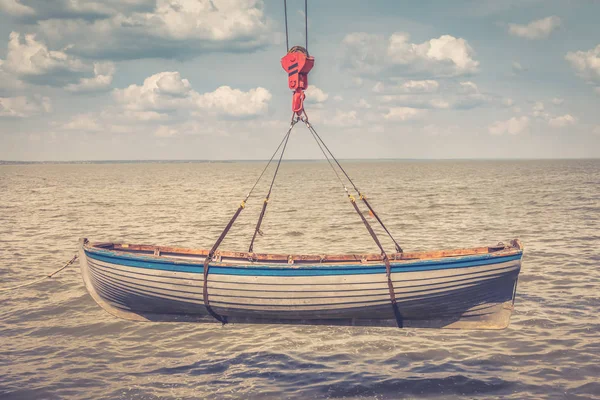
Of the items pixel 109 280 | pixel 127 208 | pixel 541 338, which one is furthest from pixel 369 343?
pixel 127 208

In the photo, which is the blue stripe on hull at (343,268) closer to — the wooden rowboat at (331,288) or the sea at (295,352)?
the wooden rowboat at (331,288)

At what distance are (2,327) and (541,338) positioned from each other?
40.6ft

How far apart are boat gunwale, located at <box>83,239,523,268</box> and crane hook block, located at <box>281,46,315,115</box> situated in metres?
3.66

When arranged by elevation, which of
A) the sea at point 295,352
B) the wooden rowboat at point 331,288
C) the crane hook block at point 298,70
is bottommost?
the sea at point 295,352

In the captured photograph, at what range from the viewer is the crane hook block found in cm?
1089

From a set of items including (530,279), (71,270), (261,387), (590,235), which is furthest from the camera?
(590,235)

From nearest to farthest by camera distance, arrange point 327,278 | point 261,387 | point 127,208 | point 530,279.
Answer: point 261,387
point 327,278
point 530,279
point 127,208

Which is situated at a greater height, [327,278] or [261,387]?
[327,278]

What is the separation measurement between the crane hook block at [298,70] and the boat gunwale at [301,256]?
366 centimetres

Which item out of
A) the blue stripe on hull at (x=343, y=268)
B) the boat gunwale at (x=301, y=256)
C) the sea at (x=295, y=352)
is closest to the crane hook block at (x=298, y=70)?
the boat gunwale at (x=301, y=256)

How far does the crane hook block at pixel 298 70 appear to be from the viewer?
10.9 m

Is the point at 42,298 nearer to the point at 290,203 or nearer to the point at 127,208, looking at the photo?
the point at 127,208

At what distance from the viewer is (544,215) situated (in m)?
28.8

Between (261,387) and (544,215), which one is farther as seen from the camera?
(544,215)
